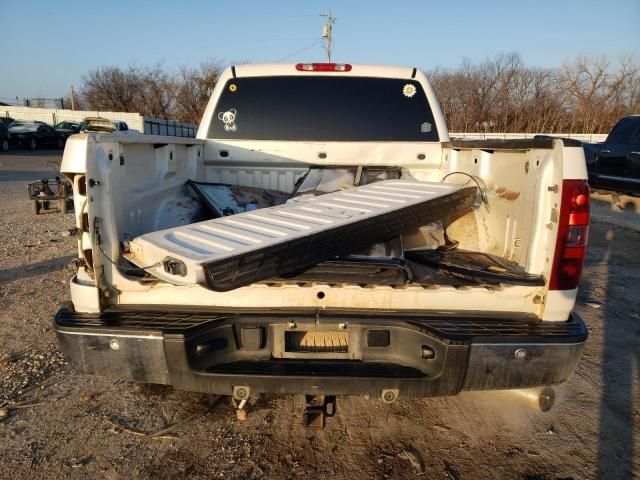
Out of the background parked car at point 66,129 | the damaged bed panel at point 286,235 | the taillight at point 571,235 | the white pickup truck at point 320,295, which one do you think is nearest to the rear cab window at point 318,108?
the damaged bed panel at point 286,235

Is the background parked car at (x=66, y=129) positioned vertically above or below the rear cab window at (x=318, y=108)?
below

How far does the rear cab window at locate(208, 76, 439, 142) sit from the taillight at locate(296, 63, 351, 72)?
0.07 metres

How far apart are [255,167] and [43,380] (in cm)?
234

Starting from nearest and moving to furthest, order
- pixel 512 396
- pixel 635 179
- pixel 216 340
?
pixel 216 340 → pixel 512 396 → pixel 635 179

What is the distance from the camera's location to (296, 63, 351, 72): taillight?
13.5ft

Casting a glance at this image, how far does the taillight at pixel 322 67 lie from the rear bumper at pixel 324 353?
8.27 ft

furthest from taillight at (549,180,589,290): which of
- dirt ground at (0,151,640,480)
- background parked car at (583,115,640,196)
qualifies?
background parked car at (583,115,640,196)

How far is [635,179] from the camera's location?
10.8m

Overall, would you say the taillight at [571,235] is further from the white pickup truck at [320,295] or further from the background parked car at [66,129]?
the background parked car at [66,129]

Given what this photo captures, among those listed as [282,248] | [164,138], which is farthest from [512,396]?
[164,138]

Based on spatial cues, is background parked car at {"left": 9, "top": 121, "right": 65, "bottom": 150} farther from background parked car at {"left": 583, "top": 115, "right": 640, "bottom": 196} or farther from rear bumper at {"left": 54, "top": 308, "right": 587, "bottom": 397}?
rear bumper at {"left": 54, "top": 308, "right": 587, "bottom": 397}

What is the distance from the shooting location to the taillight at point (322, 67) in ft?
13.5

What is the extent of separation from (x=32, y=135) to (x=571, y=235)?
34614 millimetres

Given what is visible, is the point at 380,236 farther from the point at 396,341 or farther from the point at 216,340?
the point at 216,340
